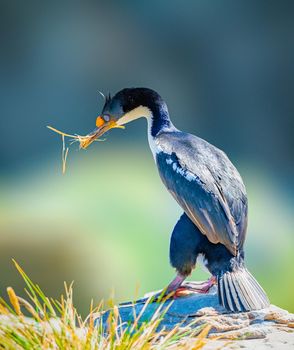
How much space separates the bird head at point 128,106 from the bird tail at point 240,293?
0.89m

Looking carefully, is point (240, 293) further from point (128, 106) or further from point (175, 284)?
point (128, 106)

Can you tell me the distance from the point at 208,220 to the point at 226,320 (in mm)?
397

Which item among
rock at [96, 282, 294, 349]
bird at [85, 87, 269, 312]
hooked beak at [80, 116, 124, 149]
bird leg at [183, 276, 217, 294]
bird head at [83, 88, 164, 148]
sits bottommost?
rock at [96, 282, 294, 349]

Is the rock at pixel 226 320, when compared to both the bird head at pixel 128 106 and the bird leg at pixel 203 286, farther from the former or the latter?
the bird head at pixel 128 106

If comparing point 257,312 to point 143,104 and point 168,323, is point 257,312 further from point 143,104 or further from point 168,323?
point 143,104

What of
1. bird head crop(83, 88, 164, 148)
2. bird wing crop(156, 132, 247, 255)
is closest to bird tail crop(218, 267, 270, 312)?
bird wing crop(156, 132, 247, 255)

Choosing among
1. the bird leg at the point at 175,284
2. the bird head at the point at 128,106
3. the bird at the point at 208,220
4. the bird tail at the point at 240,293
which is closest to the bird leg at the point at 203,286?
the bird at the point at 208,220

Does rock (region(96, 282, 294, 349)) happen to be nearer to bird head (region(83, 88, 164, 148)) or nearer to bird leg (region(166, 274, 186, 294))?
bird leg (region(166, 274, 186, 294))

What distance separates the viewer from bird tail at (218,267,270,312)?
3223 millimetres

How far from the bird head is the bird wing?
232 mm

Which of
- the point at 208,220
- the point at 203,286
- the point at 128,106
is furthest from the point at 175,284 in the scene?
the point at 128,106

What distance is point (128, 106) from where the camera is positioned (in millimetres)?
3889

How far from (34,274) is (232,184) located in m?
2.81

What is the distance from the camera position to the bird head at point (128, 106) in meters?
3.85
